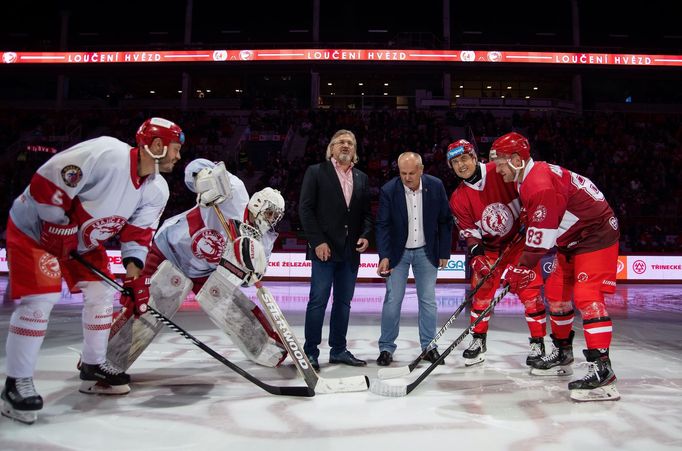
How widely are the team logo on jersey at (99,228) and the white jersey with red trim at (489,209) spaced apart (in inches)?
91.7

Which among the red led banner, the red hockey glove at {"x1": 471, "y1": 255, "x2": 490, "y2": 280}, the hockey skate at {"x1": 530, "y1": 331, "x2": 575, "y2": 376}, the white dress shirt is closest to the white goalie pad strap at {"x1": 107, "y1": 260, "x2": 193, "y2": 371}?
the white dress shirt

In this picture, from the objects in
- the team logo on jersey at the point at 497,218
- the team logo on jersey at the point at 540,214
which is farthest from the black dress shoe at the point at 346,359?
the team logo on jersey at the point at 540,214

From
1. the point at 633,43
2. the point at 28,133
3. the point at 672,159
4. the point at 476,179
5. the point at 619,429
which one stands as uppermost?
the point at 633,43

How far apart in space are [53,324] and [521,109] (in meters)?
17.3

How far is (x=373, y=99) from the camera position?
23.3m

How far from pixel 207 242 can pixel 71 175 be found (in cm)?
96

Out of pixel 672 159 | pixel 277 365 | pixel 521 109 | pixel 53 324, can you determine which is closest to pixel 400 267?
pixel 277 365

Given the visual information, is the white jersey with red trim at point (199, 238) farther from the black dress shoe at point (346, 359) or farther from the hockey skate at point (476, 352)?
the hockey skate at point (476, 352)

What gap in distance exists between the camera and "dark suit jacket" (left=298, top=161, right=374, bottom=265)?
3822 mm

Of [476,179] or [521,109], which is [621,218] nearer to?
[521,109]

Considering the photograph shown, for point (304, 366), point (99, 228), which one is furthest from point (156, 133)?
point (304, 366)

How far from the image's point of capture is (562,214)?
308cm

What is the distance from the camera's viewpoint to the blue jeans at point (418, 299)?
390 cm

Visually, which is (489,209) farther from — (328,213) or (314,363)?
(314,363)
